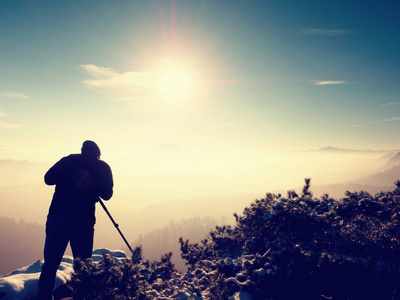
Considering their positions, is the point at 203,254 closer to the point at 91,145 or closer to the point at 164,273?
the point at 164,273

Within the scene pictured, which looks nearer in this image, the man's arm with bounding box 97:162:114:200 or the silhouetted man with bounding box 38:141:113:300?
the silhouetted man with bounding box 38:141:113:300

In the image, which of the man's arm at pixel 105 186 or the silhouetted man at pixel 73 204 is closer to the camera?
the silhouetted man at pixel 73 204

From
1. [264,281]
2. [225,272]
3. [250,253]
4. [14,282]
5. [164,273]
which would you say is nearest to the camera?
[264,281]

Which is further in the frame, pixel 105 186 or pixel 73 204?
pixel 105 186

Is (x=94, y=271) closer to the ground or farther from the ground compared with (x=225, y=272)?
farther from the ground

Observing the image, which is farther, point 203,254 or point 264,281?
point 203,254

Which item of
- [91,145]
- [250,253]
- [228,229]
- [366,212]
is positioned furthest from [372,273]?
[91,145]

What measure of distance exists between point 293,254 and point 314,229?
146cm

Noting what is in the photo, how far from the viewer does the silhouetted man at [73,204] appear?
6.36 meters

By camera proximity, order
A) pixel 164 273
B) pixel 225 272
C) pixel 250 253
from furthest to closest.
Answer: pixel 164 273 → pixel 250 253 → pixel 225 272

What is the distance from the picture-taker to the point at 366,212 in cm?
714

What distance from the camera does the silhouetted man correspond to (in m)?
6.36

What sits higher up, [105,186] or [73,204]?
[105,186]

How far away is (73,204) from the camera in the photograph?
679 centimetres
